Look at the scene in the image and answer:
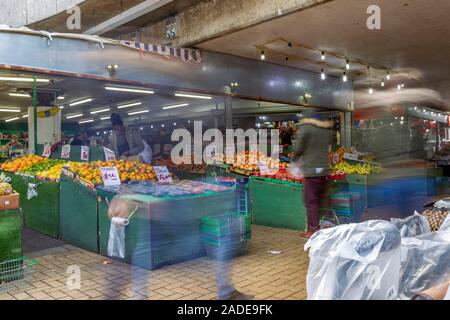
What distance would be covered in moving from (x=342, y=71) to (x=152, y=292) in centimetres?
1014

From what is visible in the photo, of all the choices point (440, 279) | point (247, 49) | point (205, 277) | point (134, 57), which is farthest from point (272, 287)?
point (247, 49)

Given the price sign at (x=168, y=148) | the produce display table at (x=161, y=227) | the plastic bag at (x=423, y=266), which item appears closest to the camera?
the plastic bag at (x=423, y=266)

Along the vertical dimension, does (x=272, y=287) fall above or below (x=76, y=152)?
below

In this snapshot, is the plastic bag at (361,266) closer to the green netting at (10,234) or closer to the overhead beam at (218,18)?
the green netting at (10,234)

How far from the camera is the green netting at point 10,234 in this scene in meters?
4.32

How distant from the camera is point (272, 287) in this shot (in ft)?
13.6

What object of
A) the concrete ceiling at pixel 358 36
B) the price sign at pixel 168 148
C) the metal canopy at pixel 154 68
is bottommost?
the price sign at pixel 168 148

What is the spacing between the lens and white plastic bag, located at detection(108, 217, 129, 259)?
482 cm

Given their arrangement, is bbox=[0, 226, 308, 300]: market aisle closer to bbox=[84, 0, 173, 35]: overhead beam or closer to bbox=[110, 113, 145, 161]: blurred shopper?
bbox=[110, 113, 145, 161]: blurred shopper

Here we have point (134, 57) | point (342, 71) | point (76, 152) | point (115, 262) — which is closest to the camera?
point (115, 262)

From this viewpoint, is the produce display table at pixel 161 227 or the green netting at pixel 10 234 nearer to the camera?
the green netting at pixel 10 234

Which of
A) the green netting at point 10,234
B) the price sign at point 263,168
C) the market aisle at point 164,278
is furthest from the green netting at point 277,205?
the green netting at point 10,234

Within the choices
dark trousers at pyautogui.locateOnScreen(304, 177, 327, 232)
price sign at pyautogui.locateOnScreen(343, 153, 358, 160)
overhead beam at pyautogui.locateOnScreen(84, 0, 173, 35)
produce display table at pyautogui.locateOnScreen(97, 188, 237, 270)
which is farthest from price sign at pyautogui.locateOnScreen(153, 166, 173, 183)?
price sign at pyautogui.locateOnScreen(343, 153, 358, 160)

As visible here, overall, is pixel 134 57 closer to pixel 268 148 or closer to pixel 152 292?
pixel 268 148
